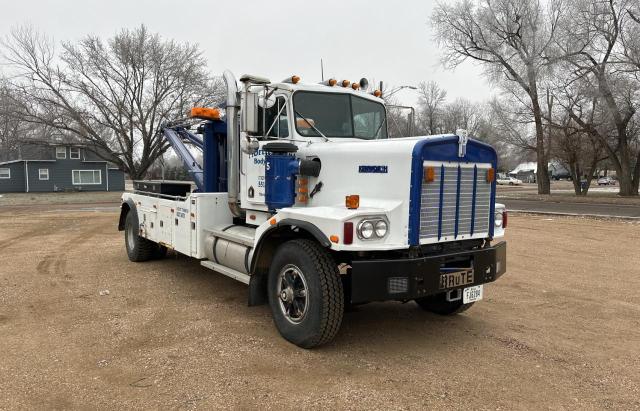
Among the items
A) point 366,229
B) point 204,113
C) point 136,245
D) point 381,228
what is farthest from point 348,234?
point 136,245

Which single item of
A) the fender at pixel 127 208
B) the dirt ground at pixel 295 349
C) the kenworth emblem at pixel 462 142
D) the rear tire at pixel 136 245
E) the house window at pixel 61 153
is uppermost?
the house window at pixel 61 153

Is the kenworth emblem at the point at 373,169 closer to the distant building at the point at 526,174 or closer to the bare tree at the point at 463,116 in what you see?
the bare tree at the point at 463,116

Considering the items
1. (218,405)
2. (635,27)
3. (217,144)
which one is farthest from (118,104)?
(218,405)

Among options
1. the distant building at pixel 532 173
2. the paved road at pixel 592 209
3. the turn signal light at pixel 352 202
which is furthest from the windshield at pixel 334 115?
the distant building at pixel 532 173

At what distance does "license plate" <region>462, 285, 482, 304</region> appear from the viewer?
183 inches

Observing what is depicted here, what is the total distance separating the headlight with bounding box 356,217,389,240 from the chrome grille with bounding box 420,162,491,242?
16.6 inches

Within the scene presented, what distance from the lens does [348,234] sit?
392 cm

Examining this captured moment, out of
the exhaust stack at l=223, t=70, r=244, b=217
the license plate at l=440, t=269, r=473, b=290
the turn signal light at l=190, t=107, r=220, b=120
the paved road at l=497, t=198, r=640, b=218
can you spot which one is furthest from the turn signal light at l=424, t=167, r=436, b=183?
the paved road at l=497, t=198, r=640, b=218

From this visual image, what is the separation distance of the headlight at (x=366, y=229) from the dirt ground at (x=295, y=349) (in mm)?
1130

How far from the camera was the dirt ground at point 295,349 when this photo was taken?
11.5ft

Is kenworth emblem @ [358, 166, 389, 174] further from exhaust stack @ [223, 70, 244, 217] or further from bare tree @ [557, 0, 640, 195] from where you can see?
bare tree @ [557, 0, 640, 195]

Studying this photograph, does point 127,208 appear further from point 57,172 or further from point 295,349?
point 57,172

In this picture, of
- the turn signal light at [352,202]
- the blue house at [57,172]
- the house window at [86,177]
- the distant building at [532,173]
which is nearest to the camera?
the turn signal light at [352,202]

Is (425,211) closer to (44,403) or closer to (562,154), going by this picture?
(44,403)
